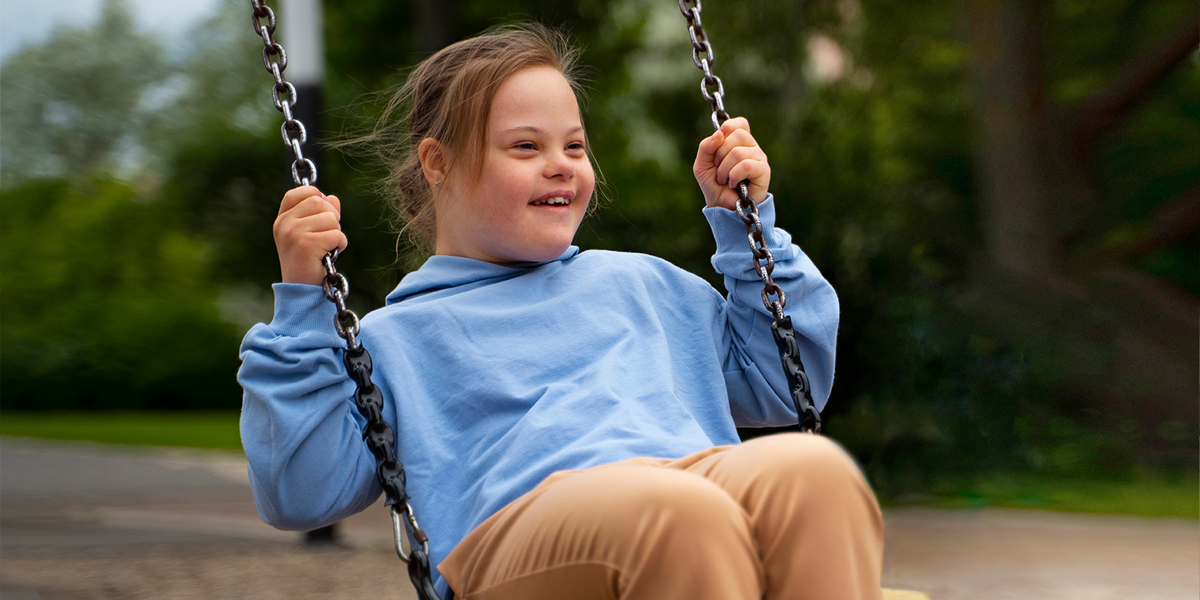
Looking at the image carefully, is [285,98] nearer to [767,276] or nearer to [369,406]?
[369,406]

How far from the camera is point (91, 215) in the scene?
30.7 ft

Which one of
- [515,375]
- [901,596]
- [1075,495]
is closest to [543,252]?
[515,375]

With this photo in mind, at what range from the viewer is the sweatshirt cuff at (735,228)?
1912 millimetres

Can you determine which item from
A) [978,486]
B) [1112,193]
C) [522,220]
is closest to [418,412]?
[522,220]

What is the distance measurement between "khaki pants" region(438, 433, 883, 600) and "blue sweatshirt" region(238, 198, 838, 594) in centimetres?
22

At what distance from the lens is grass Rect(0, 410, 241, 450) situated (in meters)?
9.23

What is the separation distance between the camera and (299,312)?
162 cm

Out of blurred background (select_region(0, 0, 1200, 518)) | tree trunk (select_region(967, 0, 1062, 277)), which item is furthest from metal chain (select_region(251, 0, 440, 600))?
tree trunk (select_region(967, 0, 1062, 277))

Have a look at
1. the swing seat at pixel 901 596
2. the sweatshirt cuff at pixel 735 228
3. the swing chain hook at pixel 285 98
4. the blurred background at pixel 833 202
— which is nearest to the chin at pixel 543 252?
the sweatshirt cuff at pixel 735 228

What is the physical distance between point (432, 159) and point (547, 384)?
0.52 meters

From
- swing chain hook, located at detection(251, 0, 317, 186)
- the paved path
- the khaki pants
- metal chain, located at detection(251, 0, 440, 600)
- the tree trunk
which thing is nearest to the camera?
the khaki pants

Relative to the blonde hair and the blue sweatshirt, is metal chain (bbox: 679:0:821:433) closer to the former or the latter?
the blue sweatshirt

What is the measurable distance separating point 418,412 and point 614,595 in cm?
→ 54

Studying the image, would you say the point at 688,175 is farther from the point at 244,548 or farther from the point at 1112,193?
the point at 244,548
